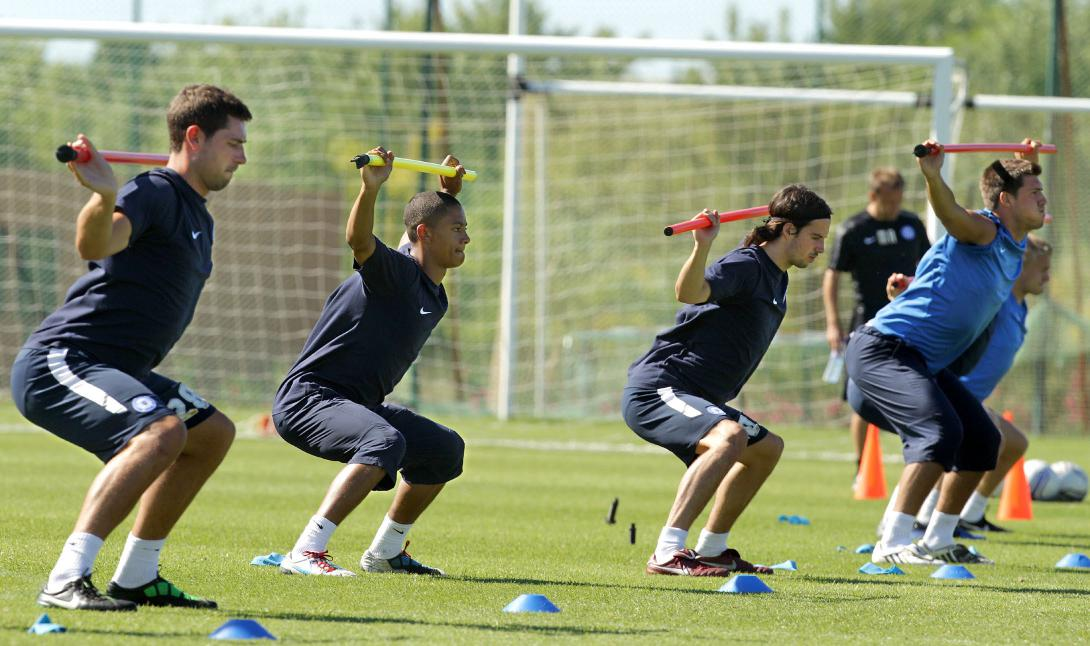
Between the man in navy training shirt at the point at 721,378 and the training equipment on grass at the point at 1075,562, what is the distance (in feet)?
5.51

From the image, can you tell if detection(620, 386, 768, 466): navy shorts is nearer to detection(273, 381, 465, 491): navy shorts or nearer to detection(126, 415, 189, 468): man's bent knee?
detection(273, 381, 465, 491): navy shorts

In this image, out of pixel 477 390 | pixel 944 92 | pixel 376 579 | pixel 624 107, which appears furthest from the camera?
pixel 624 107

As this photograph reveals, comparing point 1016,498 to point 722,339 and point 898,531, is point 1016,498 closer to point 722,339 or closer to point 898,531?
point 898,531

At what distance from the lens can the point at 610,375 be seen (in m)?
20.2

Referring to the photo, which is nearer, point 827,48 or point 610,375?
point 827,48

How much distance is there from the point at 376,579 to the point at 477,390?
41.3ft

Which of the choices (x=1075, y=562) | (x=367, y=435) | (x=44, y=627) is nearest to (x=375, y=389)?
(x=367, y=435)

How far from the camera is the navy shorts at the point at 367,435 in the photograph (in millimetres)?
6457

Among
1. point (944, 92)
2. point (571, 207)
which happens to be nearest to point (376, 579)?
point (944, 92)

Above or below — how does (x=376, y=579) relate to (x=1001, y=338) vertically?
below

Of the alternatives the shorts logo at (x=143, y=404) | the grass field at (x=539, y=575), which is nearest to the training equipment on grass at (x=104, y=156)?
the shorts logo at (x=143, y=404)

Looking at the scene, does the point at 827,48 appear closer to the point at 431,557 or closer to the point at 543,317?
the point at 543,317

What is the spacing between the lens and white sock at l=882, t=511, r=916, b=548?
768cm

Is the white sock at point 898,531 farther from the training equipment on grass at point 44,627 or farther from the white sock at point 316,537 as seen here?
the training equipment on grass at point 44,627
